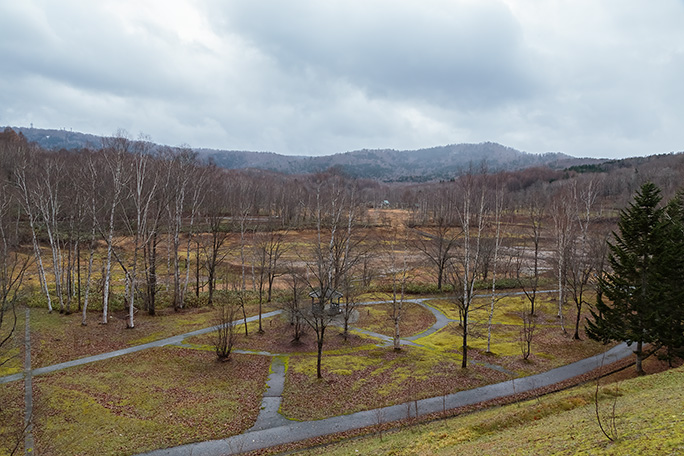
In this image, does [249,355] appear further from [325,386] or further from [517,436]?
[517,436]

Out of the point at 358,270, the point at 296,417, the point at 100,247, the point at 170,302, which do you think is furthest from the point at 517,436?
the point at 100,247

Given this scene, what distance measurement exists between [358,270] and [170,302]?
26052 millimetres

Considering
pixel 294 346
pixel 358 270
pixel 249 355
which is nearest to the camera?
pixel 249 355

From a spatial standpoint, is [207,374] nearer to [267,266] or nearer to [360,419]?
[360,419]

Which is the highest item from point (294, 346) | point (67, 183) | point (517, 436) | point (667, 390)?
point (67, 183)

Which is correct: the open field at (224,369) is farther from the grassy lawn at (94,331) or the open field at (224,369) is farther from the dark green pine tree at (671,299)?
the dark green pine tree at (671,299)

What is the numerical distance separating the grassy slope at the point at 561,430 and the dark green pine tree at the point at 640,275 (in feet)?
12.2

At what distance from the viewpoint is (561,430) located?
13031mm

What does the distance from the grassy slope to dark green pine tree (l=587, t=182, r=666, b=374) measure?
12.2 ft

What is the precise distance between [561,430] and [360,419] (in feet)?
33.1

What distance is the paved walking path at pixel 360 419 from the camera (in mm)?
17000

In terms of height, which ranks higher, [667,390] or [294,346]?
[667,390]

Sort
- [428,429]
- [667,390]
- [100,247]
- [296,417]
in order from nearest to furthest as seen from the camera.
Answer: [667,390]
[428,429]
[296,417]
[100,247]

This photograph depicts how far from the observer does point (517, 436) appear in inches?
544
